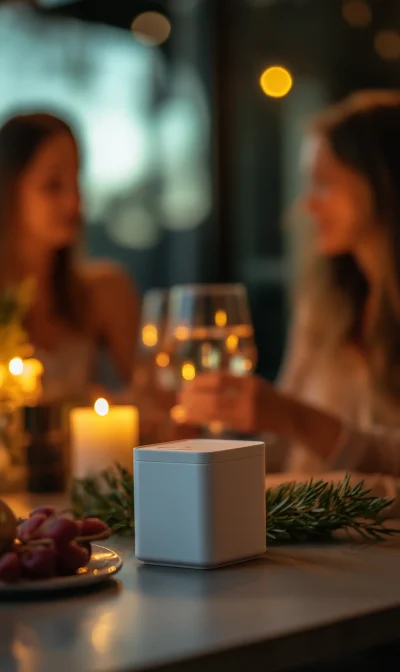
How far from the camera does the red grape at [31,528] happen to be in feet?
3.35

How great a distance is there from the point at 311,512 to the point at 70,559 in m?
0.31

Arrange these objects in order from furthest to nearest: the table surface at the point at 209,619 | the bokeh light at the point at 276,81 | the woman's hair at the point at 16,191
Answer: the woman's hair at the point at 16,191 → the bokeh light at the point at 276,81 → the table surface at the point at 209,619

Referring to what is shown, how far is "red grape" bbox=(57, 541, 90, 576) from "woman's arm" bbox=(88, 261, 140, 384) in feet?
6.59

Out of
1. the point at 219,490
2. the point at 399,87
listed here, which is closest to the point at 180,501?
the point at 219,490

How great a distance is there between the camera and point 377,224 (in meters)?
2.27

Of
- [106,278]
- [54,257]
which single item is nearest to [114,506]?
[54,257]

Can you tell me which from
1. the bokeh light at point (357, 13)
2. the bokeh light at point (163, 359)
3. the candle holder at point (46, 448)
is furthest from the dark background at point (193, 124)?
the candle holder at point (46, 448)

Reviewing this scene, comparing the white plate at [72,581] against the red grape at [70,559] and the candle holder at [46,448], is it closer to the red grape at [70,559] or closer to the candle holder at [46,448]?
the red grape at [70,559]

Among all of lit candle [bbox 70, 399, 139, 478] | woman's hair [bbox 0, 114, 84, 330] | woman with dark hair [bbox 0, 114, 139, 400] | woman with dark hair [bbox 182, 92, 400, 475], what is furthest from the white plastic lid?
woman's hair [bbox 0, 114, 84, 330]

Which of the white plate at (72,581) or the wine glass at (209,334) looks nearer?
the white plate at (72,581)

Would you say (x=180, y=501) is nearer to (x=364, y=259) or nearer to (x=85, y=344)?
(x=364, y=259)

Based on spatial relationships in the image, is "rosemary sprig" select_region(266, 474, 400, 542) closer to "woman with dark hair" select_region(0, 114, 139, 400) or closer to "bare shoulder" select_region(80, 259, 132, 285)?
"woman with dark hair" select_region(0, 114, 139, 400)

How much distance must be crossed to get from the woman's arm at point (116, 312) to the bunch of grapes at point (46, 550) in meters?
1.99

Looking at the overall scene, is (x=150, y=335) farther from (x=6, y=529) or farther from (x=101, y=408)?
(x=6, y=529)
